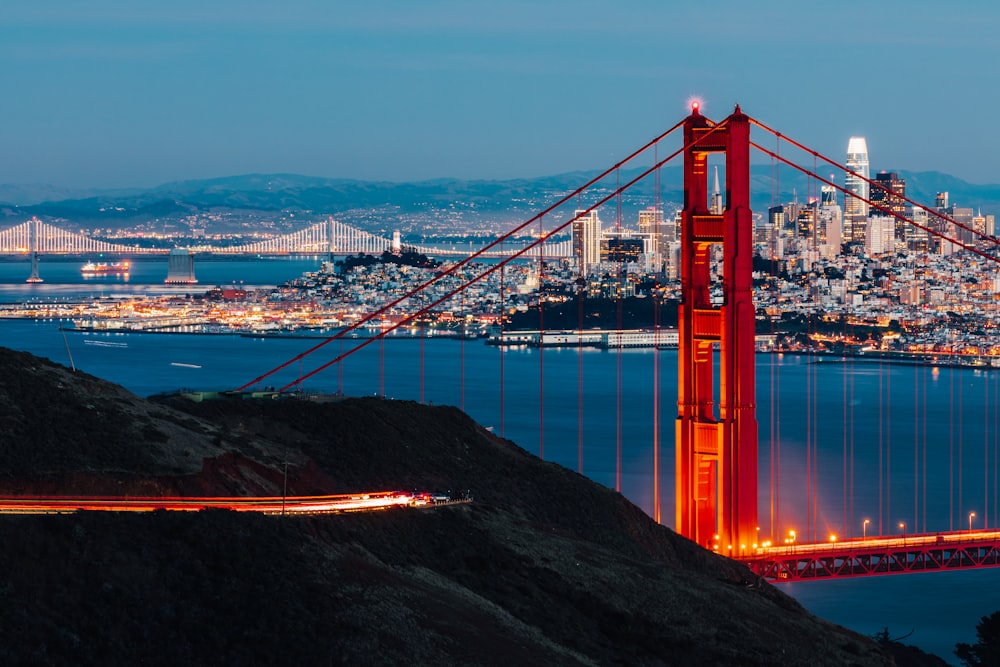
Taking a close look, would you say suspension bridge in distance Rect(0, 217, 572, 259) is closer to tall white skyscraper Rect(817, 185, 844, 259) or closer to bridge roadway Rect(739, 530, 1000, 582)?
tall white skyscraper Rect(817, 185, 844, 259)

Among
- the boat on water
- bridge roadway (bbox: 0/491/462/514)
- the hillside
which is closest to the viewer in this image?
the hillside

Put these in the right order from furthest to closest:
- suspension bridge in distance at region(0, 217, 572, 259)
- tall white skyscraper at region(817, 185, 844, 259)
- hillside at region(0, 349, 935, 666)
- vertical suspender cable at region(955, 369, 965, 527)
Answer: suspension bridge in distance at region(0, 217, 572, 259) → tall white skyscraper at region(817, 185, 844, 259) → vertical suspender cable at region(955, 369, 965, 527) → hillside at region(0, 349, 935, 666)

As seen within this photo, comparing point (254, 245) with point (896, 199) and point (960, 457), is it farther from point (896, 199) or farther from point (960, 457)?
point (960, 457)

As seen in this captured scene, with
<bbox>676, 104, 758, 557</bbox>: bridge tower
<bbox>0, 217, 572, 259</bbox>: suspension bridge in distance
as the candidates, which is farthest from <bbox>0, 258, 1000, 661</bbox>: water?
<bbox>0, 217, 572, 259</bbox>: suspension bridge in distance

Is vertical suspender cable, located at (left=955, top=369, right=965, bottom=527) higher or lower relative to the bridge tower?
lower

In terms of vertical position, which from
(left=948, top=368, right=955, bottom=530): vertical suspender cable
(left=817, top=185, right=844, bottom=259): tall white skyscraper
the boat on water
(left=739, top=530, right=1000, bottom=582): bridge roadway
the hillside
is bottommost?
(left=948, top=368, right=955, bottom=530): vertical suspender cable

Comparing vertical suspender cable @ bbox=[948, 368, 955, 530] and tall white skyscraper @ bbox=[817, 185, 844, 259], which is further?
tall white skyscraper @ bbox=[817, 185, 844, 259]

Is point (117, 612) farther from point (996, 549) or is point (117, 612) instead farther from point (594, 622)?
point (996, 549)

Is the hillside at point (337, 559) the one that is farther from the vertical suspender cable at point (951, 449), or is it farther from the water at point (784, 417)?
the vertical suspender cable at point (951, 449)
